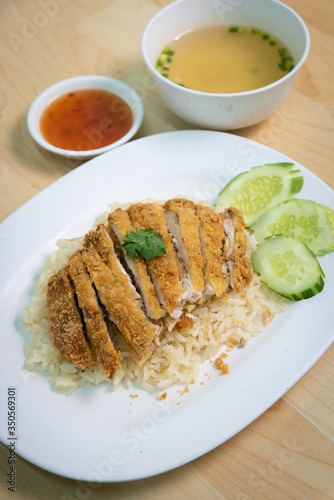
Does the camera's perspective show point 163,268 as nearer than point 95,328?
No

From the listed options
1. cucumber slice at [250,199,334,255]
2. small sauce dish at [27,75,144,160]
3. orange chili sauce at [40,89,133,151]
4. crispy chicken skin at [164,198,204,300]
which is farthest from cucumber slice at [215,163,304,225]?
orange chili sauce at [40,89,133,151]

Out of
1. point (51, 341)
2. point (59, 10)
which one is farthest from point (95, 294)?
point (59, 10)

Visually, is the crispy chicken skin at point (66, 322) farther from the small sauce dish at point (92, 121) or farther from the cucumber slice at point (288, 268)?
the small sauce dish at point (92, 121)

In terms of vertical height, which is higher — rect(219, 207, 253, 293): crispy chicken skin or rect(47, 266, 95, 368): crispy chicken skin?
rect(47, 266, 95, 368): crispy chicken skin

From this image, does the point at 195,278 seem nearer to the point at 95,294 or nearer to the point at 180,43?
the point at 95,294

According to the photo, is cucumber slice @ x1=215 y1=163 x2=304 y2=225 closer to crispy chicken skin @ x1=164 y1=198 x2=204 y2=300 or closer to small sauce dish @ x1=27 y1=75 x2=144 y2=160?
crispy chicken skin @ x1=164 y1=198 x2=204 y2=300

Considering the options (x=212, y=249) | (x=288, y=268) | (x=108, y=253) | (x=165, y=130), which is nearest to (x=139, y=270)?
(x=108, y=253)

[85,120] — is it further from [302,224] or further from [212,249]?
[302,224]
